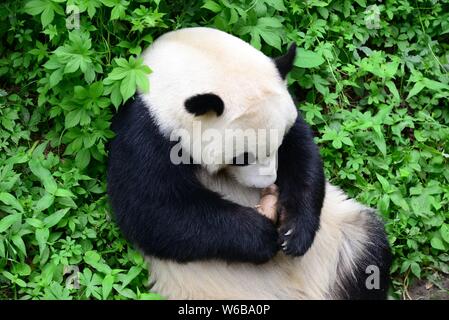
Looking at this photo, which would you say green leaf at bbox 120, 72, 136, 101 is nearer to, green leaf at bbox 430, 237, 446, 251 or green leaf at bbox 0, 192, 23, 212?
green leaf at bbox 0, 192, 23, 212

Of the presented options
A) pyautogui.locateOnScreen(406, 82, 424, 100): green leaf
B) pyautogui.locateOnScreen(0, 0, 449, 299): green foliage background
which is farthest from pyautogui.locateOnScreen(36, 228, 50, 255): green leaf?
pyautogui.locateOnScreen(406, 82, 424, 100): green leaf

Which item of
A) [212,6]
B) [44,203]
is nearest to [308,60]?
[212,6]

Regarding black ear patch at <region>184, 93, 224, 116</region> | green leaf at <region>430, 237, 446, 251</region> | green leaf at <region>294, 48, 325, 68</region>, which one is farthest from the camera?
green leaf at <region>294, 48, 325, 68</region>

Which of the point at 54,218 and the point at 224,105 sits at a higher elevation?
the point at 224,105

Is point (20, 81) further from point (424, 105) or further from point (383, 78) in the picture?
point (424, 105)

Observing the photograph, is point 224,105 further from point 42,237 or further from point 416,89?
point 416,89

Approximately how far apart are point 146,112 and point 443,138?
254 cm

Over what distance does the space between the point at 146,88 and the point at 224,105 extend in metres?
0.56

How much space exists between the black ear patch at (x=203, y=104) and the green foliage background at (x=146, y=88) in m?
0.48

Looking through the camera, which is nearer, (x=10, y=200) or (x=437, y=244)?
(x=10, y=200)

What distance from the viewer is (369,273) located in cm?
486

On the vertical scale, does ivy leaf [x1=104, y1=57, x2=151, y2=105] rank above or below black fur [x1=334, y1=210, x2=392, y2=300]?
above

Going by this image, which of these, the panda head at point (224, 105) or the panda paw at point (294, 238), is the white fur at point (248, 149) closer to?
the panda head at point (224, 105)

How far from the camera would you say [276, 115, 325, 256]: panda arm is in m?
4.64
